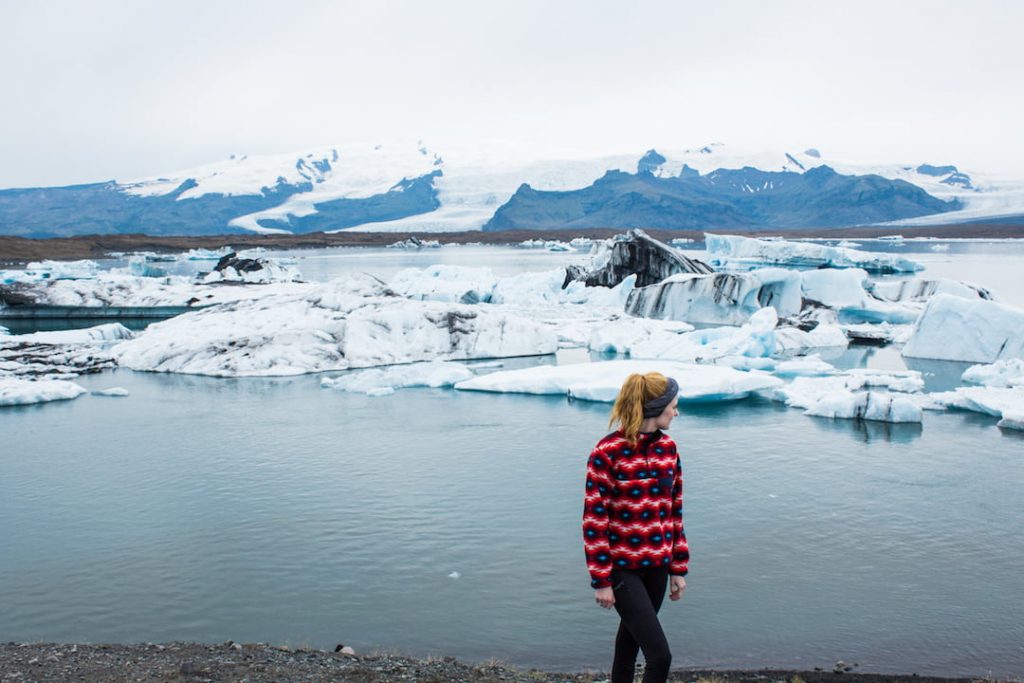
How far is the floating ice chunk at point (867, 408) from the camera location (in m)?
10.5

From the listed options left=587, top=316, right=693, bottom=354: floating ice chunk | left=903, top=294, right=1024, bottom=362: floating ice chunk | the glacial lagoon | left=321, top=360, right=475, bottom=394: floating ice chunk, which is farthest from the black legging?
left=587, top=316, right=693, bottom=354: floating ice chunk

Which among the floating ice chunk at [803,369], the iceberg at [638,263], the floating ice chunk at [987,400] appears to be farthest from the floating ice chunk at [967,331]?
the iceberg at [638,263]

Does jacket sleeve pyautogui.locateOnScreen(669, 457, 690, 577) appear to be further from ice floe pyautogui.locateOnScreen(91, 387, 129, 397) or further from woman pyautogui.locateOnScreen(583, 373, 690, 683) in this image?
ice floe pyautogui.locateOnScreen(91, 387, 129, 397)

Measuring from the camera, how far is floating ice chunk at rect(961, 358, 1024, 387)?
1248 cm

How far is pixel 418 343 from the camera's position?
15.7m

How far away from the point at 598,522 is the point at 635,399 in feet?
1.39

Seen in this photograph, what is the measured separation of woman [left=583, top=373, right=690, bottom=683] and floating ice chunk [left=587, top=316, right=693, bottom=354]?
1376 centimetres

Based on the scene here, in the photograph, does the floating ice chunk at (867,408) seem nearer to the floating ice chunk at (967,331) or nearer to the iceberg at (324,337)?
the floating ice chunk at (967,331)

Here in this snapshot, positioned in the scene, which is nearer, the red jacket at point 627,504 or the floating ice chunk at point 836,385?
the red jacket at point 627,504

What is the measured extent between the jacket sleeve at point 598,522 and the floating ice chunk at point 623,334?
13851mm

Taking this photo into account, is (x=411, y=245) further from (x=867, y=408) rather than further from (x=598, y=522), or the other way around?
(x=598, y=522)

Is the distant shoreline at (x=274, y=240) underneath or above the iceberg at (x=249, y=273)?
above

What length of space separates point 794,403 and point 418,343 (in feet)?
22.3

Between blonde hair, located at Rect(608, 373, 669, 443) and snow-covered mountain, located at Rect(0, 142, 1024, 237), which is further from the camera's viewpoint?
snow-covered mountain, located at Rect(0, 142, 1024, 237)
